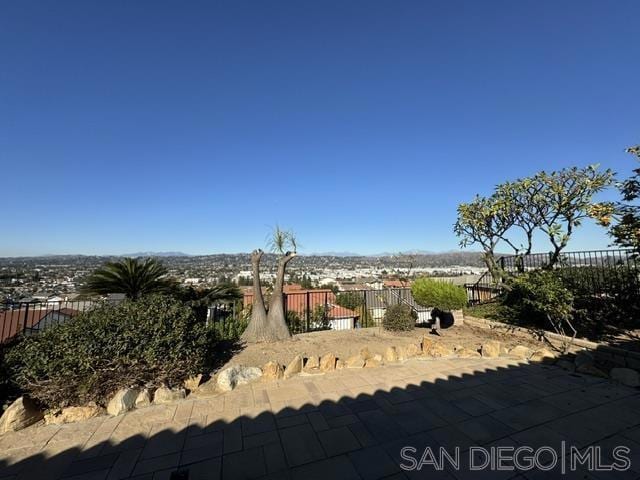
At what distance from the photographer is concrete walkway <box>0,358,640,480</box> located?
7.91 feet

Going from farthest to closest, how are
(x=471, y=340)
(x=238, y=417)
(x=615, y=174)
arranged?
(x=615, y=174), (x=471, y=340), (x=238, y=417)

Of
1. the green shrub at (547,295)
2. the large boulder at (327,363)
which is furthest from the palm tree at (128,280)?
the green shrub at (547,295)

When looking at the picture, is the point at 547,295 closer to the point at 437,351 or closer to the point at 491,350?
the point at 491,350

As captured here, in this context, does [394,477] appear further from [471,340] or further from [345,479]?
[471,340]

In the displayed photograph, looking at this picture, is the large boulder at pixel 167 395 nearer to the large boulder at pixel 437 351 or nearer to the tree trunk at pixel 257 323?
the tree trunk at pixel 257 323

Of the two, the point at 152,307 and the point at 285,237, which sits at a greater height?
the point at 285,237

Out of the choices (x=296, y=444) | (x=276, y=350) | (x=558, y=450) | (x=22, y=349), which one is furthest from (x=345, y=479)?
(x=22, y=349)

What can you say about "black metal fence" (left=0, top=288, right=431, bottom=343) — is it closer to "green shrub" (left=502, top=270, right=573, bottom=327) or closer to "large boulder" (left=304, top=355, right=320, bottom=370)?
"large boulder" (left=304, top=355, right=320, bottom=370)

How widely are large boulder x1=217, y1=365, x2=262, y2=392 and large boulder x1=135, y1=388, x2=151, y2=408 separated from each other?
2.70ft

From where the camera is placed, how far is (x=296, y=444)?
2723 mm

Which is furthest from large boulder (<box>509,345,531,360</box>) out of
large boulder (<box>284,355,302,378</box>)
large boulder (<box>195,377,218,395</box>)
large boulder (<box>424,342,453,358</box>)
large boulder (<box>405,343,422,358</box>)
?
large boulder (<box>195,377,218,395</box>)

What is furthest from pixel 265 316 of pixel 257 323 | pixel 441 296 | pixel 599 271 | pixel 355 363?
pixel 599 271

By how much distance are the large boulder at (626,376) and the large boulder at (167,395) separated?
230 inches

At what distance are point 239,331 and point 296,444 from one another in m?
4.55
